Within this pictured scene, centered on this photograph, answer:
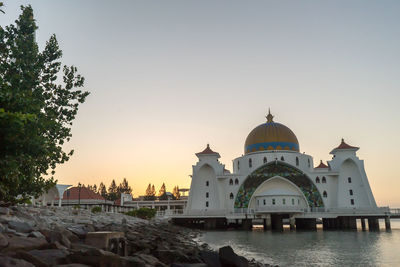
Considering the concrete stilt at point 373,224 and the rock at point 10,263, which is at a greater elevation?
the rock at point 10,263

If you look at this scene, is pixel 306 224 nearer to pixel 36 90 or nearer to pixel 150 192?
pixel 36 90

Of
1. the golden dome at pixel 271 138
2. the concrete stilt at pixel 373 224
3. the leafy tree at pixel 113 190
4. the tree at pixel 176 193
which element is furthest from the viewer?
the tree at pixel 176 193

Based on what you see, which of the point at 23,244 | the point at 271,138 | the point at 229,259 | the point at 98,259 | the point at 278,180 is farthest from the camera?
the point at 271,138

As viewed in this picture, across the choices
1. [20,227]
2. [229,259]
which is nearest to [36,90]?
[20,227]

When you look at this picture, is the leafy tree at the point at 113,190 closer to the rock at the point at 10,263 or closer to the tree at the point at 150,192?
the tree at the point at 150,192

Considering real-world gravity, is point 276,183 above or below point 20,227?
above

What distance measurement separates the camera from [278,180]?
48031 mm

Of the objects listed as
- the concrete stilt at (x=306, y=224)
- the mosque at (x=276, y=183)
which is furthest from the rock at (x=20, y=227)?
the concrete stilt at (x=306, y=224)

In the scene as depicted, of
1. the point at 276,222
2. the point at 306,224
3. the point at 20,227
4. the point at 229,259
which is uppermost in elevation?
the point at 20,227

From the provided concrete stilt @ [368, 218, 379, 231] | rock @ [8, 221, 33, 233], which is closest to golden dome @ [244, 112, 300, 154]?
concrete stilt @ [368, 218, 379, 231]

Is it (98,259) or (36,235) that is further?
(36,235)

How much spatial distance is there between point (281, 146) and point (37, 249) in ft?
145

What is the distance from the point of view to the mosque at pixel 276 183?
44.1m

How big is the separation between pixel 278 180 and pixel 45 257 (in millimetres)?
43847
